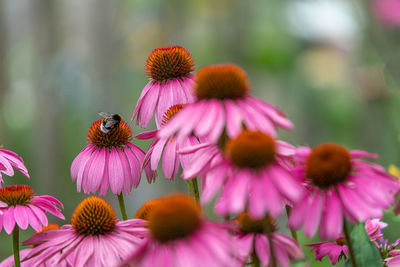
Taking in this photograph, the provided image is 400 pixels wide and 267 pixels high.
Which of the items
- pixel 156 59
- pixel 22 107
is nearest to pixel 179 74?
pixel 156 59

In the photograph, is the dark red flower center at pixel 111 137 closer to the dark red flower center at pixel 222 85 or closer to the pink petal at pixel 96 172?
the pink petal at pixel 96 172

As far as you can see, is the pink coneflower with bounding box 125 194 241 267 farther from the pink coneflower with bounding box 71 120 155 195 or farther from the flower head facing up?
the flower head facing up

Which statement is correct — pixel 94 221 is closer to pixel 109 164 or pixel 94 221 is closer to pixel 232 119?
pixel 109 164

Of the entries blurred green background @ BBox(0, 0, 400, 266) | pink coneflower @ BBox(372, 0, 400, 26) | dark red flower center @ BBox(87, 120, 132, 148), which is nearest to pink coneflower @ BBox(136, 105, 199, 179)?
dark red flower center @ BBox(87, 120, 132, 148)

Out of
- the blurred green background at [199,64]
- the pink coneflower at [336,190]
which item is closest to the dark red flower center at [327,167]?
the pink coneflower at [336,190]

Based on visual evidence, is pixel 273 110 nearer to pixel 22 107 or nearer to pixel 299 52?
pixel 299 52

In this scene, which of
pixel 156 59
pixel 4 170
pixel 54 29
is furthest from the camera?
pixel 54 29
